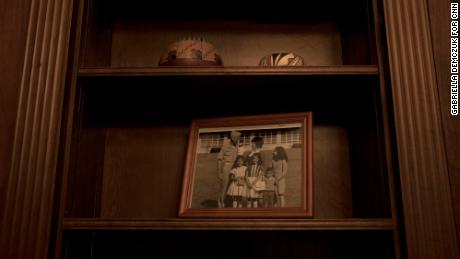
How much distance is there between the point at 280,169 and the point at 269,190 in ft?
0.21

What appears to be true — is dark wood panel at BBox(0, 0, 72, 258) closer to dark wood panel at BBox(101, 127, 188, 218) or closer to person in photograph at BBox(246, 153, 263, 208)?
dark wood panel at BBox(101, 127, 188, 218)

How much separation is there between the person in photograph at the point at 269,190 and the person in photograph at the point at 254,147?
0.06m

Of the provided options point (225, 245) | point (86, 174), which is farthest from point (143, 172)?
point (225, 245)

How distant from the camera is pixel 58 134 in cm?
110

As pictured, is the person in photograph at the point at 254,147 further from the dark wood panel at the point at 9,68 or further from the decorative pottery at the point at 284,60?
the dark wood panel at the point at 9,68

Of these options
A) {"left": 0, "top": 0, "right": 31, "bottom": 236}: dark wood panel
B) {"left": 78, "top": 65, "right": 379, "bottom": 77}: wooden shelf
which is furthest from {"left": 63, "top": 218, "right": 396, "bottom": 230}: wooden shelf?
{"left": 78, "top": 65, "right": 379, "bottom": 77}: wooden shelf

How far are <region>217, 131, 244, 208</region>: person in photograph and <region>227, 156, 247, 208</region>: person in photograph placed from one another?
12mm

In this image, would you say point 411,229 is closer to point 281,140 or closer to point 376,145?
point 376,145

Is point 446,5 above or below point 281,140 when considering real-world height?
above

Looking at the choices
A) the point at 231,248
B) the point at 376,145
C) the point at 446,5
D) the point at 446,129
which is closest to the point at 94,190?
the point at 231,248

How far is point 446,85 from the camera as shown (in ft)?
3.58

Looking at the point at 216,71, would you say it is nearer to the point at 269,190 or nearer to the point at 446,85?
the point at 269,190

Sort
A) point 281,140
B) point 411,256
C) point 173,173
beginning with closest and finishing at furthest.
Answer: point 411,256 < point 281,140 < point 173,173

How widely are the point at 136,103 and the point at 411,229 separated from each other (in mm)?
838
